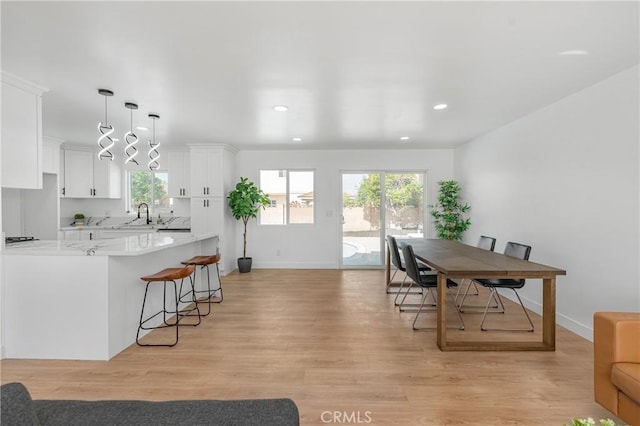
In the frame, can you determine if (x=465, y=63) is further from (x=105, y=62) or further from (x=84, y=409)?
(x=84, y=409)

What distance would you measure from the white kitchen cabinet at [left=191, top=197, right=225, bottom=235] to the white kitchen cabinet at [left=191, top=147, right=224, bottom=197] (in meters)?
0.11

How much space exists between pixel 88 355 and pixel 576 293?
4.47 m

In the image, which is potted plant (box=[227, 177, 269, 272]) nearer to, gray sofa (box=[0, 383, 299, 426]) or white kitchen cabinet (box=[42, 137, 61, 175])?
white kitchen cabinet (box=[42, 137, 61, 175])

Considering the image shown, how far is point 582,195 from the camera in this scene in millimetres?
2996

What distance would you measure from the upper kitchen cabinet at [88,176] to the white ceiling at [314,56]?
2.07 metres

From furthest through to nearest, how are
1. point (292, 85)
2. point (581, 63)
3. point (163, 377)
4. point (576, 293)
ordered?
point (576, 293), point (292, 85), point (581, 63), point (163, 377)

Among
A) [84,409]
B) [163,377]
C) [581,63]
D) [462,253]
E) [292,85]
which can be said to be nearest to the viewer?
[84,409]

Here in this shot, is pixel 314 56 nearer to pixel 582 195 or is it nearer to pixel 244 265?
pixel 582 195

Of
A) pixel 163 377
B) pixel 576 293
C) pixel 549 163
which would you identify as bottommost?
pixel 163 377

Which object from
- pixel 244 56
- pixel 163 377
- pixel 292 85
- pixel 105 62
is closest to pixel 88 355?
pixel 163 377

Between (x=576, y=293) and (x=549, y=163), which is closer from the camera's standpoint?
(x=576, y=293)

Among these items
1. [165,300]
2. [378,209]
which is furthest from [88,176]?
[378,209]

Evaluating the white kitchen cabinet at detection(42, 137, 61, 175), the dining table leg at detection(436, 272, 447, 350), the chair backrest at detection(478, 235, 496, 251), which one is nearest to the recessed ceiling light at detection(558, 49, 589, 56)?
the dining table leg at detection(436, 272, 447, 350)

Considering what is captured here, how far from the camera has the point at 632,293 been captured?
250 centimetres
